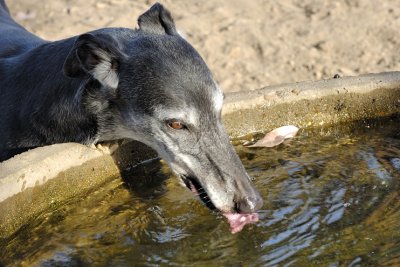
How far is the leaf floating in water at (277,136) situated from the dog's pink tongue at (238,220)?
39.4 inches

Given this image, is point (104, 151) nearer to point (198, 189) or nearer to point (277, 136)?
point (198, 189)

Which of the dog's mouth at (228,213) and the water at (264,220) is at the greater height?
the dog's mouth at (228,213)

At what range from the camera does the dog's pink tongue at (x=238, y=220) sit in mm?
4215

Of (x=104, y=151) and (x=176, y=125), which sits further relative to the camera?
(x=104, y=151)

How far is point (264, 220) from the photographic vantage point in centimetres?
445

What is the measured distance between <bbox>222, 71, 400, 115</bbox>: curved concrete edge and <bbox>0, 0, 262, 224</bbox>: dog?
2.58 ft

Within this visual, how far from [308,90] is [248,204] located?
144 centimetres

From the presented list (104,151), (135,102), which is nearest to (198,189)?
(135,102)

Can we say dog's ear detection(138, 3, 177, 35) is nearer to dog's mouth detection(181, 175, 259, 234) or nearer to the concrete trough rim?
the concrete trough rim

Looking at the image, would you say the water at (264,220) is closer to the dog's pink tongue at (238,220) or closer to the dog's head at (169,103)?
the dog's pink tongue at (238,220)

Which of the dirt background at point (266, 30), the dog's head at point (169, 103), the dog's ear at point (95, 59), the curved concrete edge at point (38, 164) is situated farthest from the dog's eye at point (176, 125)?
the dirt background at point (266, 30)

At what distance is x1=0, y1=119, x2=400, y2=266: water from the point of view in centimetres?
409

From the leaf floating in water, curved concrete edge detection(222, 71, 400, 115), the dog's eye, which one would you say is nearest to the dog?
the dog's eye

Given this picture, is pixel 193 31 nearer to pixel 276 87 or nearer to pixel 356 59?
pixel 356 59
